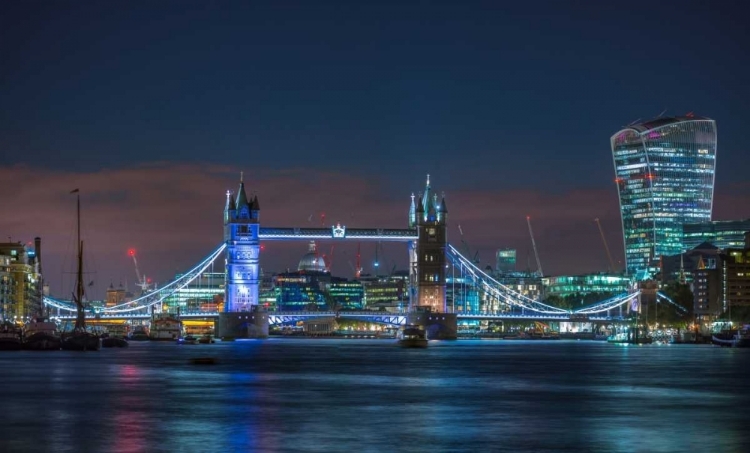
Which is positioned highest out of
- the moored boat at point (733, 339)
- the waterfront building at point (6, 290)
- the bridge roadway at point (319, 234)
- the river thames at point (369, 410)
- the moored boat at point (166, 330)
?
the bridge roadway at point (319, 234)

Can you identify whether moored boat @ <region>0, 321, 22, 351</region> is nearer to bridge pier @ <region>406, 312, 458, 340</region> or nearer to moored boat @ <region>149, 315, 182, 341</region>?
moored boat @ <region>149, 315, 182, 341</region>

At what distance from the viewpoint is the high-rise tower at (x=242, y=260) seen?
193000 millimetres

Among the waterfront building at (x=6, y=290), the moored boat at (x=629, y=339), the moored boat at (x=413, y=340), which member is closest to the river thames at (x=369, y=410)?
the moored boat at (x=413, y=340)

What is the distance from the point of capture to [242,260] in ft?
633

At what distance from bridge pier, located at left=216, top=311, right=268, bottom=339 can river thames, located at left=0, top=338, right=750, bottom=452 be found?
348ft

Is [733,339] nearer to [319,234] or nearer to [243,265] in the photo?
[319,234]

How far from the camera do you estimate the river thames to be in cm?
3794

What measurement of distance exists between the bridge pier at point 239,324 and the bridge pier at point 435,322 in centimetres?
2306

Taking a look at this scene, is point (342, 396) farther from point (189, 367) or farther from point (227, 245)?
point (227, 245)

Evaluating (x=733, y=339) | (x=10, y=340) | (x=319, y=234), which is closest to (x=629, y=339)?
(x=733, y=339)

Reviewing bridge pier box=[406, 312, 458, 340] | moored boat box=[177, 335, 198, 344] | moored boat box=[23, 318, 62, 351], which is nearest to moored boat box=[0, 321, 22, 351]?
moored boat box=[23, 318, 62, 351]

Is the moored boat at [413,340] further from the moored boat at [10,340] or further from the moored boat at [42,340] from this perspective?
the moored boat at [10,340]

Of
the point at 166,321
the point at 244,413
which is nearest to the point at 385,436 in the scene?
the point at 244,413

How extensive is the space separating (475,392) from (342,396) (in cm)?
664
